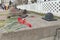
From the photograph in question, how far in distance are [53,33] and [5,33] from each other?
54cm

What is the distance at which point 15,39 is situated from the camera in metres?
1.11

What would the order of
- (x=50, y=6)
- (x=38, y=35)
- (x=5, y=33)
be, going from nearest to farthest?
(x=5, y=33) < (x=38, y=35) < (x=50, y=6)

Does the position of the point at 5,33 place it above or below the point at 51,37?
above

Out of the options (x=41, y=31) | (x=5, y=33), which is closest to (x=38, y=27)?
(x=41, y=31)

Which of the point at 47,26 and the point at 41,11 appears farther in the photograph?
the point at 41,11

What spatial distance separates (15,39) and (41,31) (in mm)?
290

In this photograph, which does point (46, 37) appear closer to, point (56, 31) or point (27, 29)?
point (56, 31)

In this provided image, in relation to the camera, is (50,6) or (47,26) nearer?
(47,26)

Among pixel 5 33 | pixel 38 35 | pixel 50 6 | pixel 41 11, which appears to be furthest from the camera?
pixel 41 11

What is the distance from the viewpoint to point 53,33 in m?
1.30

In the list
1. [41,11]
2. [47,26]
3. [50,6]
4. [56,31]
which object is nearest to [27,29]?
[47,26]

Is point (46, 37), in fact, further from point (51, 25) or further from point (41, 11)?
point (41, 11)

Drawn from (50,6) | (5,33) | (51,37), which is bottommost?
Result: (51,37)

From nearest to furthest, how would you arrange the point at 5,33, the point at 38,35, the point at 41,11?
1. the point at 5,33
2. the point at 38,35
3. the point at 41,11
